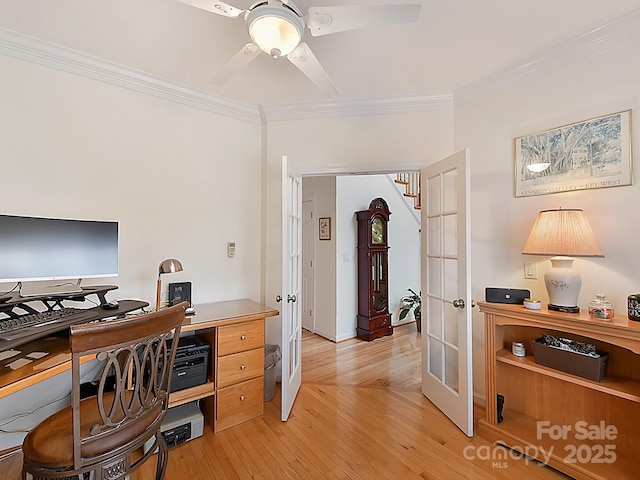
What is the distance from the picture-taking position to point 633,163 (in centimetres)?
174

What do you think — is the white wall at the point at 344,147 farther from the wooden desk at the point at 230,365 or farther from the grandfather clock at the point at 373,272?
the grandfather clock at the point at 373,272

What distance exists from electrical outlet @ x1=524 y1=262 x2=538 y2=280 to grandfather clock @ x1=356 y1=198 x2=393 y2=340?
219cm

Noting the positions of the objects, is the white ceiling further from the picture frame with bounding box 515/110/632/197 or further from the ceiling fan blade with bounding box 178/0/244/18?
the picture frame with bounding box 515/110/632/197

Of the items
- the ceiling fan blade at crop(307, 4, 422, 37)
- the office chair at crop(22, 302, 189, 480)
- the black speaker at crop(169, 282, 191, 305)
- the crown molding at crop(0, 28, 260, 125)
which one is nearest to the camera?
the office chair at crop(22, 302, 189, 480)

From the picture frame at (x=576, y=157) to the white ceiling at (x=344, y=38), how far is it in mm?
575

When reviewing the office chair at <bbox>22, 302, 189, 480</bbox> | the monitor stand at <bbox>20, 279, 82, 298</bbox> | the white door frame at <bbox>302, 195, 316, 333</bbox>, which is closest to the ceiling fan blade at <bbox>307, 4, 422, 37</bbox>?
the office chair at <bbox>22, 302, 189, 480</bbox>

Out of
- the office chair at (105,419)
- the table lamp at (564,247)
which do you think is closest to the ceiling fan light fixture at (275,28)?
the office chair at (105,419)

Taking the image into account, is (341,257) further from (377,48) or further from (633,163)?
(633,163)

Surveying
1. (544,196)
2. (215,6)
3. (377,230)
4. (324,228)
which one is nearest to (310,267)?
(324,228)

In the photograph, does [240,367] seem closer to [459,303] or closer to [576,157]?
[459,303]

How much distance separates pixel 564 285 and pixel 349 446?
1.63m

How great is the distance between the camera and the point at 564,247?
175 cm

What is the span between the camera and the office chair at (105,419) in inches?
40.1

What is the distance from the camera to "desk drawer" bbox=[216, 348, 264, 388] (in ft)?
7.02
